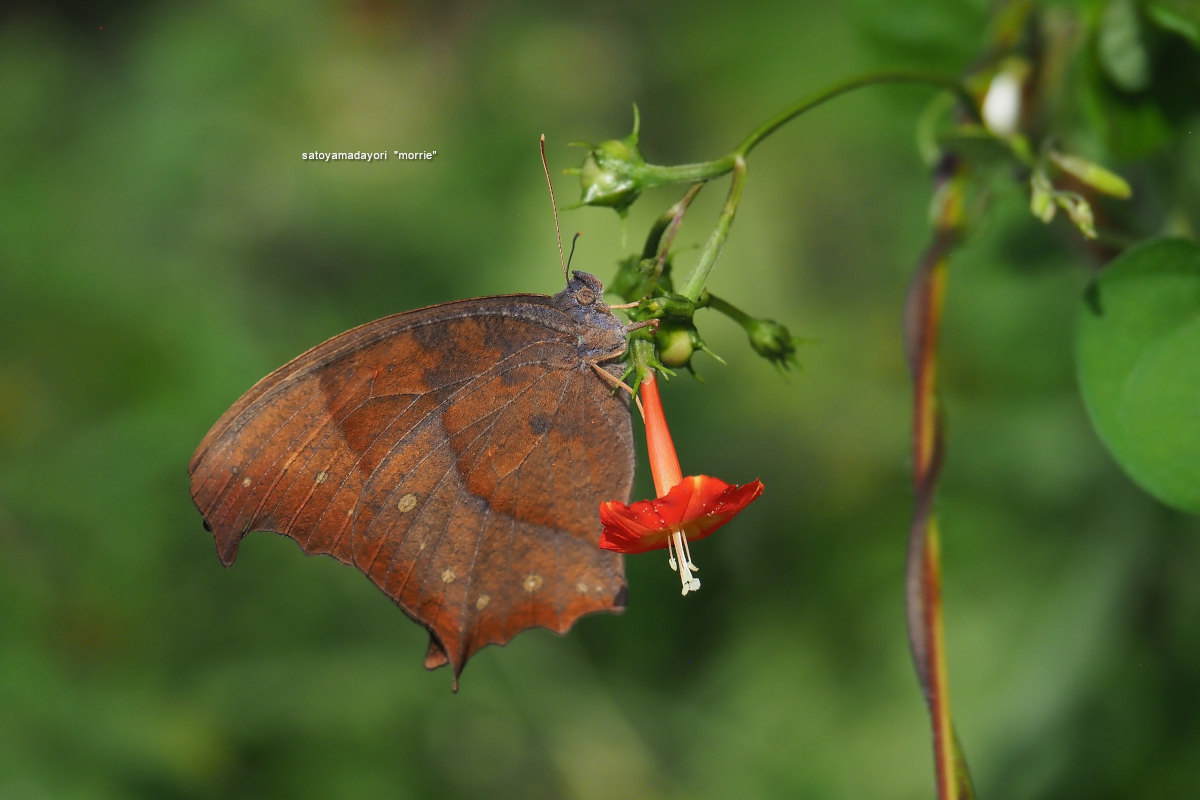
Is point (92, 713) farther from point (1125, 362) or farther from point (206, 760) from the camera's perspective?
point (1125, 362)

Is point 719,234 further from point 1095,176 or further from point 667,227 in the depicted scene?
point 1095,176

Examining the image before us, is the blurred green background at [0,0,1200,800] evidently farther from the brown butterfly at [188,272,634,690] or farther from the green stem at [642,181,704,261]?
the brown butterfly at [188,272,634,690]

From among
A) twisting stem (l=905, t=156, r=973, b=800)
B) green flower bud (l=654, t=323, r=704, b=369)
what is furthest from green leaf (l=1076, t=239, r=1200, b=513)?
green flower bud (l=654, t=323, r=704, b=369)

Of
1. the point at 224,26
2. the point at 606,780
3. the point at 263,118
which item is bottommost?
the point at 606,780

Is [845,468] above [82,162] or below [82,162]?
below

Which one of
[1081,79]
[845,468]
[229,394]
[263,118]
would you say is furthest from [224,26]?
[1081,79]

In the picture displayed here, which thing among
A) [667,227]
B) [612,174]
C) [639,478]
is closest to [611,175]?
[612,174]
